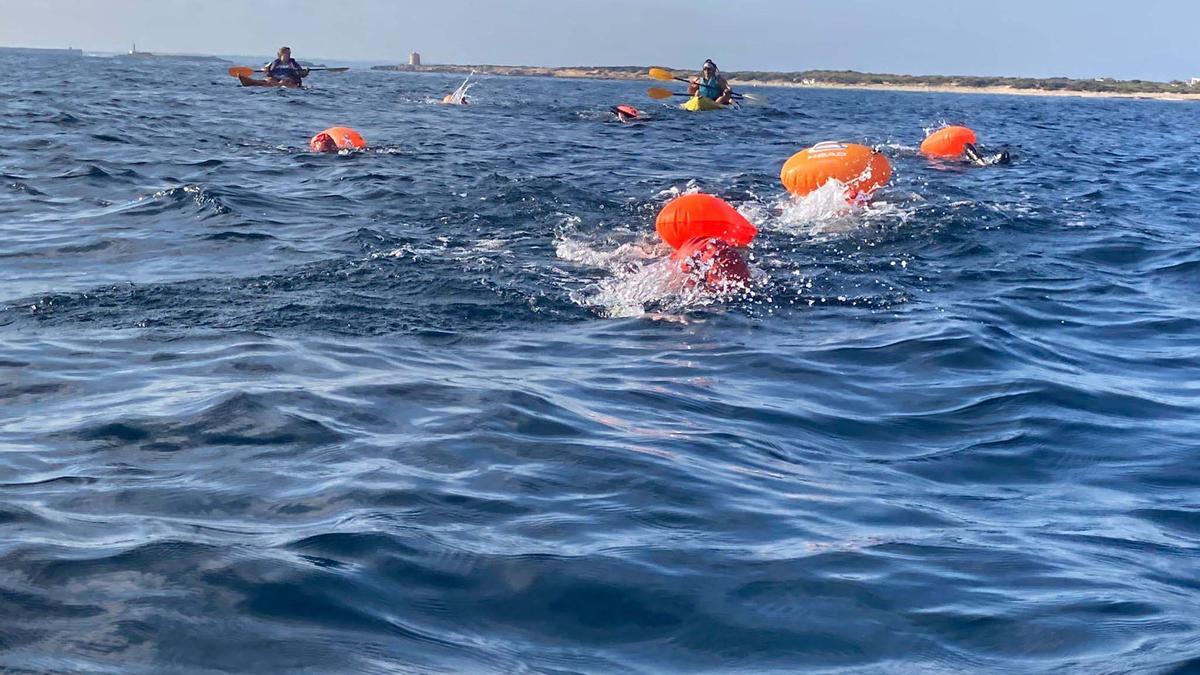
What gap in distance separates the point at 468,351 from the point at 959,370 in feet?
10.8

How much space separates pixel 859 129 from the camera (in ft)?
115

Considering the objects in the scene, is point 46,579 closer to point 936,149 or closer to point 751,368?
point 751,368

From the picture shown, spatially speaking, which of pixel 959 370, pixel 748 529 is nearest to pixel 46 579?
pixel 748 529

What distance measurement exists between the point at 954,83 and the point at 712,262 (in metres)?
142

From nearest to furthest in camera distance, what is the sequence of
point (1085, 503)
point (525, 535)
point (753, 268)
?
point (525, 535) < point (1085, 503) < point (753, 268)

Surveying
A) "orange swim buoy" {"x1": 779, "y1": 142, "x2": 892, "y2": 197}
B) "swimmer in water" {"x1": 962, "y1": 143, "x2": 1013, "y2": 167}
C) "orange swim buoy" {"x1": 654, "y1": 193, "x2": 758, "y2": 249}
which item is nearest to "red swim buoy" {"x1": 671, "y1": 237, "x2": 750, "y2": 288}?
"orange swim buoy" {"x1": 654, "y1": 193, "x2": 758, "y2": 249}

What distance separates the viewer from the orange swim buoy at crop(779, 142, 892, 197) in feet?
47.4

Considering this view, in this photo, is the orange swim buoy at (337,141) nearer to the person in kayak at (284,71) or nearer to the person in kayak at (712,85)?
the person in kayak at (712,85)

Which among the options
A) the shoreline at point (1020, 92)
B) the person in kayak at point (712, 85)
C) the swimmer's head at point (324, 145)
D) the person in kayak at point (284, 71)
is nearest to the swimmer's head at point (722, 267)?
the swimmer's head at point (324, 145)

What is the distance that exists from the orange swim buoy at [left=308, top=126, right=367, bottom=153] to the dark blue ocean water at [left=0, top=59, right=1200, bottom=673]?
5.67m

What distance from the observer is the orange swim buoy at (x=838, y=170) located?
569 inches

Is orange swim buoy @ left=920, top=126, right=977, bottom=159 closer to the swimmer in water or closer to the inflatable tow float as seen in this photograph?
the swimmer in water

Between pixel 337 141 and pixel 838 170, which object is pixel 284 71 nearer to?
pixel 337 141

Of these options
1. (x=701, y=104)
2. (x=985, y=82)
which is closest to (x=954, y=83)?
(x=985, y=82)
